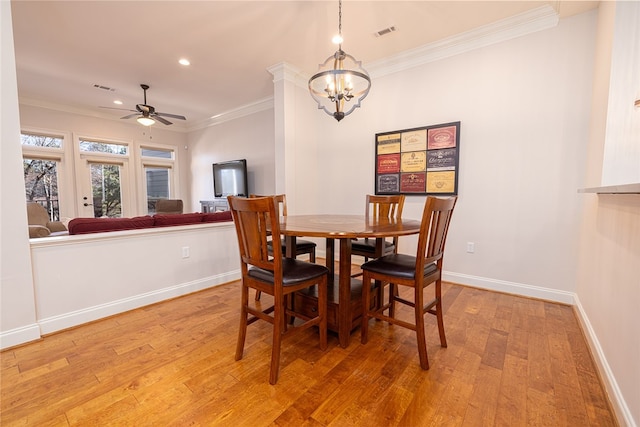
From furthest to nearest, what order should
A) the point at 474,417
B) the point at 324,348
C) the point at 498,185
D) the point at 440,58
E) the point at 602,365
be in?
1. the point at 440,58
2. the point at 498,185
3. the point at 324,348
4. the point at 602,365
5. the point at 474,417

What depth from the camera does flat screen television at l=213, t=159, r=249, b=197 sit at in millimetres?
5512

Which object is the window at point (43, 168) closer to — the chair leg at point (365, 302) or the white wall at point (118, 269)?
the white wall at point (118, 269)

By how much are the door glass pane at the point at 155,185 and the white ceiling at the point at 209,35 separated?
2.50 meters

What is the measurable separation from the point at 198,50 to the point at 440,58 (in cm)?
287

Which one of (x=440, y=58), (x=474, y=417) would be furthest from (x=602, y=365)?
(x=440, y=58)

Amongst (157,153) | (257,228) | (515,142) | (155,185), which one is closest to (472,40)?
(515,142)

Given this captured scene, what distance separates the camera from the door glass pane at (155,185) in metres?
6.58

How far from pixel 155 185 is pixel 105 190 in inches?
39.5

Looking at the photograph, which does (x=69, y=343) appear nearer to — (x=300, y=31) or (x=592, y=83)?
(x=300, y=31)

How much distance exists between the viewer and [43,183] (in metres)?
5.22

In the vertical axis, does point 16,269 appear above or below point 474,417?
above

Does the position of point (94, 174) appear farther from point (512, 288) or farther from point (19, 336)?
point (512, 288)

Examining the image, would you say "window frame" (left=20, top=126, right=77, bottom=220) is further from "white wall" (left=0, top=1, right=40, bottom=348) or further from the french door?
"white wall" (left=0, top=1, right=40, bottom=348)

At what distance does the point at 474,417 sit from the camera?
1.28 meters
